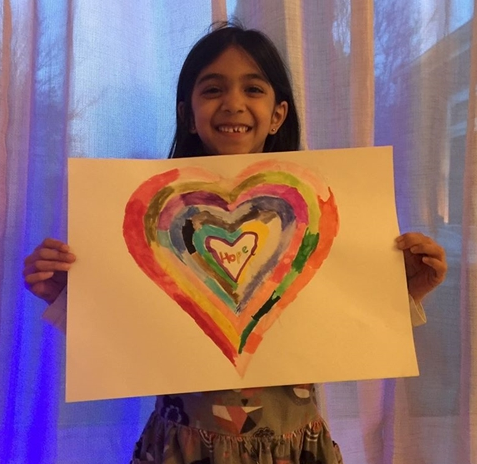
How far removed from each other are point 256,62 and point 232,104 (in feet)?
0.30

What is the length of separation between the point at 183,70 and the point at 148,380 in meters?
0.47

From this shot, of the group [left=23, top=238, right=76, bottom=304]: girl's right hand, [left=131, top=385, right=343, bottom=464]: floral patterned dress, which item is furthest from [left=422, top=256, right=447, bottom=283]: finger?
[left=23, top=238, right=76, bottom=304]: girl's right hand

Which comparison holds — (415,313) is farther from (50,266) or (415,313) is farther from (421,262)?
(50,266)

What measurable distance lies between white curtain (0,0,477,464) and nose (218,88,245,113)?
144 mm

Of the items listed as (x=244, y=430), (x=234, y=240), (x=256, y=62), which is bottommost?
(x=244, y=430)

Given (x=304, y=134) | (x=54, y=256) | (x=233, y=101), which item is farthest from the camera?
(x=304, y=134)

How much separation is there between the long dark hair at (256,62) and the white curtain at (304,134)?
0.10 feet

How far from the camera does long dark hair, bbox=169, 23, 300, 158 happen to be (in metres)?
0.72

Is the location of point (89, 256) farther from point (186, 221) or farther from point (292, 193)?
point (292, 193)

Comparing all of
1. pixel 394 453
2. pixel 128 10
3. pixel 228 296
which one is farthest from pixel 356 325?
pixel 128 10

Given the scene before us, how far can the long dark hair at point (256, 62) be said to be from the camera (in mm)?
723

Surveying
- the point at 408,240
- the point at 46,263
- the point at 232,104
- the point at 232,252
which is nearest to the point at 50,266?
the point at 46,263

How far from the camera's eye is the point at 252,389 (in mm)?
617

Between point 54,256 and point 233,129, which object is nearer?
point 54,256
